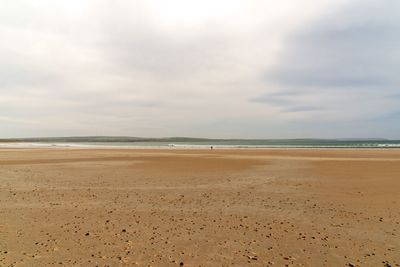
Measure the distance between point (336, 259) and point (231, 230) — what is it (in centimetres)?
273

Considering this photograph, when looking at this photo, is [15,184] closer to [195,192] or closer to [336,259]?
[195,192]

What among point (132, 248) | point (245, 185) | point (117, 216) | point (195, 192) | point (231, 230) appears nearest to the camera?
point (132, 248)

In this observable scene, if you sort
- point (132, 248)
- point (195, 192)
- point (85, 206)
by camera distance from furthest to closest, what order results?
point (195, 192) < point (85, 206) < point (132, 248)

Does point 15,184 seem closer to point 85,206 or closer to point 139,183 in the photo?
point 139,183

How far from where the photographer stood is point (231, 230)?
27.9 ft

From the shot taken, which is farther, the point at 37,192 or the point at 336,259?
the point at 37,192

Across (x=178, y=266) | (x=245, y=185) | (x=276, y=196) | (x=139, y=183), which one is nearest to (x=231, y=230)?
(x=178, y=266)

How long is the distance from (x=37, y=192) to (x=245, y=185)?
9.73 meters

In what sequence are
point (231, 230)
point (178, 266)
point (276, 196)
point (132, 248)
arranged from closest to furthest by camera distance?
point (178, 266) < point (132, 248) < point (231, 230) < point (276, 196)

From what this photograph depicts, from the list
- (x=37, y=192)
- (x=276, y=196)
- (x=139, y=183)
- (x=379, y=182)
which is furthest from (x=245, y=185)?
(x=37, y=192)

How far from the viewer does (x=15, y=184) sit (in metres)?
16.8

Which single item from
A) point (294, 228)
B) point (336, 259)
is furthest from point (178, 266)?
point (294, 228)

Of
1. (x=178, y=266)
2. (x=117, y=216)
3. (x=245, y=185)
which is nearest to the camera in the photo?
(x=178, y=266)

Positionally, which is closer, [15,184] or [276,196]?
[276,196]
